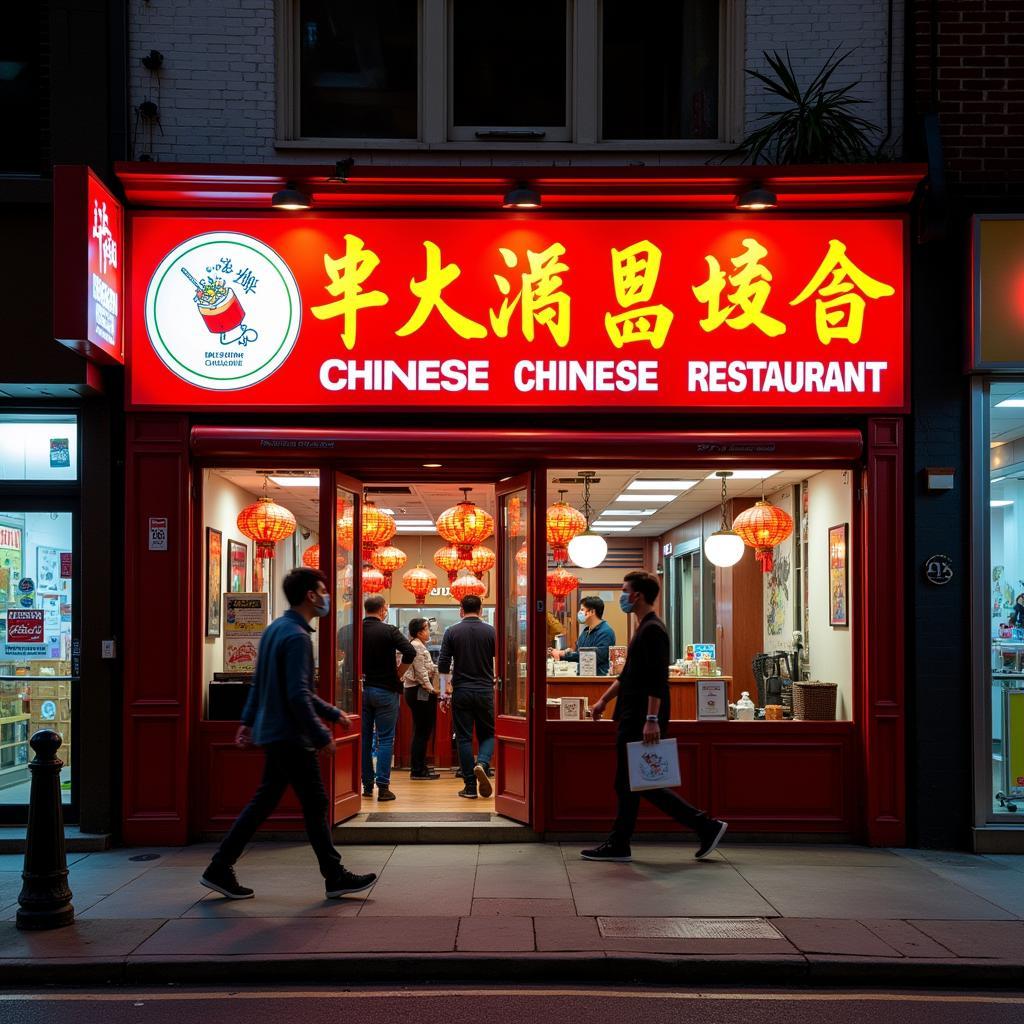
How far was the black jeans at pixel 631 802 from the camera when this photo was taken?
8.49 m

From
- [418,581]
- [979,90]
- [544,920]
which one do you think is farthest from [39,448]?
[418,581]

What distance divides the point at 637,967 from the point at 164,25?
8187 millimetres

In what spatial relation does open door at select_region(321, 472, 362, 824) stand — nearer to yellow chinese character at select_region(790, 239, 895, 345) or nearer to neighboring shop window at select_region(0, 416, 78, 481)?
neighboring shop window at select_region(0, 416, 78, 481)

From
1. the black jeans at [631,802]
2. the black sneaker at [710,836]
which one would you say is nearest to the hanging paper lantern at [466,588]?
the black jeans at [631,802]

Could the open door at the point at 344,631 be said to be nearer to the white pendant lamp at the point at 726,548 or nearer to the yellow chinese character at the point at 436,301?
the yellow chinese character at the point at 436,301

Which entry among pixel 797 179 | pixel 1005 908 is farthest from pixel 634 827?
pixel 797 179

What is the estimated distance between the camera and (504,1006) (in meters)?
5.78

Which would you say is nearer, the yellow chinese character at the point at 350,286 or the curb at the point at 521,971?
the curb at the point at 521,971

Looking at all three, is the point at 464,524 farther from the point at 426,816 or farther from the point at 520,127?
the point at 520,127

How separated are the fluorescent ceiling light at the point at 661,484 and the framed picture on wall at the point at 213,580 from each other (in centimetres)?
499

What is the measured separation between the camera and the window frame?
9820mm

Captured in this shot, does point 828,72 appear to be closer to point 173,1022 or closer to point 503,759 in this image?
point 503,759

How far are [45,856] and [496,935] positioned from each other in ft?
9.00

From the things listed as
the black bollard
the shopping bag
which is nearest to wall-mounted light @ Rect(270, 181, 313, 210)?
the black bollard
